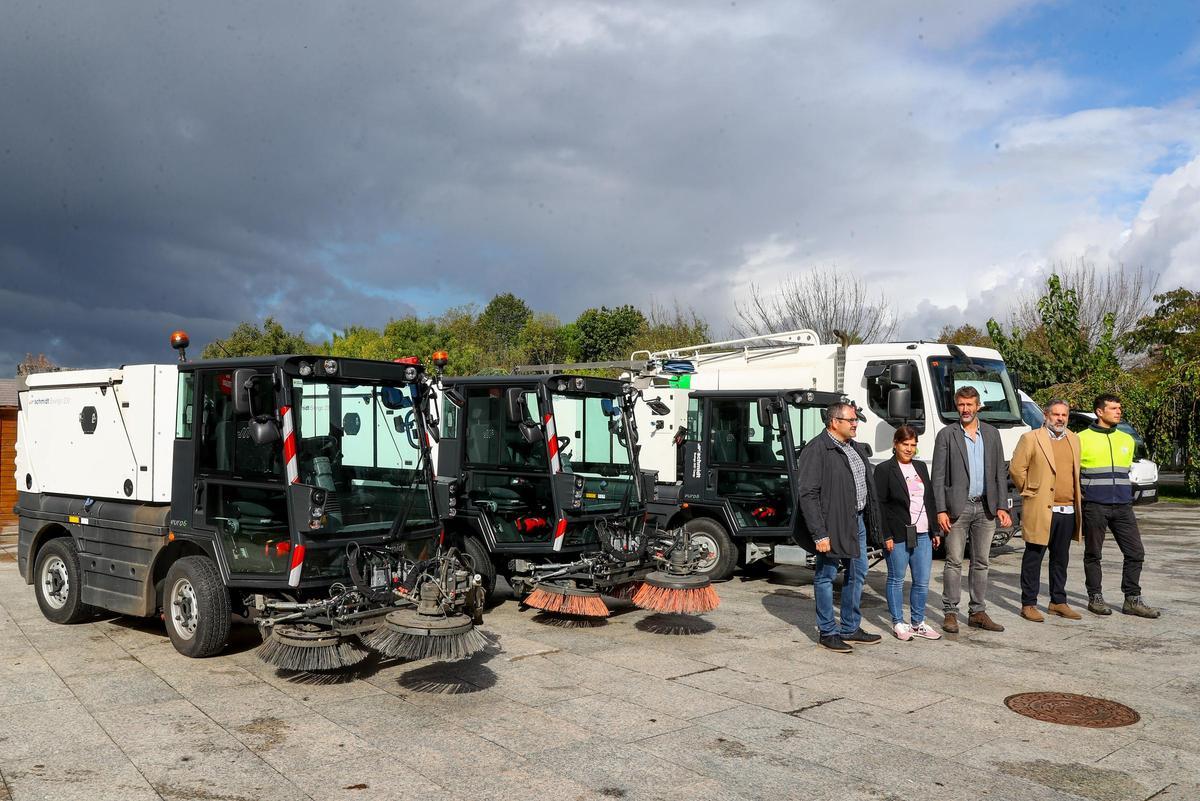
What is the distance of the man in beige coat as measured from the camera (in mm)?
8258

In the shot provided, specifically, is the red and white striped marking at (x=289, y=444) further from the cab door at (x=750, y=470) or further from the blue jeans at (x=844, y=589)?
the cab door at (x=750, y=470)

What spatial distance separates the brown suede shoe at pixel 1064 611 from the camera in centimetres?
846

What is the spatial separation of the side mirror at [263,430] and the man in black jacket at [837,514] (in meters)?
3.94

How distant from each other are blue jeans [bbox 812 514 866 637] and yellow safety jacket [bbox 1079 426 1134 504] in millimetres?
2573

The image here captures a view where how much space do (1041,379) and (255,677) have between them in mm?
25612

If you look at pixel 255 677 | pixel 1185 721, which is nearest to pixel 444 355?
pixel 255 677

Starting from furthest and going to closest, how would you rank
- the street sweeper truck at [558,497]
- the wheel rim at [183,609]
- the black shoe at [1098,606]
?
the black shoe at [1098,606]
the street sweeper truck at [558,497]
the wheel rim at [183,609]

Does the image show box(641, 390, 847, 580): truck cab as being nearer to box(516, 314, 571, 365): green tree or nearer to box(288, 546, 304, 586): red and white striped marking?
box(288, 546, 304, 586): red and white striped marking

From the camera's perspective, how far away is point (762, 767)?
4773 millimetres

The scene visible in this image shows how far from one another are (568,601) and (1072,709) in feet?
12.9

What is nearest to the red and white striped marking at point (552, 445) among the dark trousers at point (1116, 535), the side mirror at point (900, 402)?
the dark trousers at point (1116, 535)

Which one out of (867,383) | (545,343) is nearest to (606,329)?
(545,343)

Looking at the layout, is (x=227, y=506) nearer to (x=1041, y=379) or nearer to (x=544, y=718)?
(x=544, y=718)

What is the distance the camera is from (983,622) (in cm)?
803
